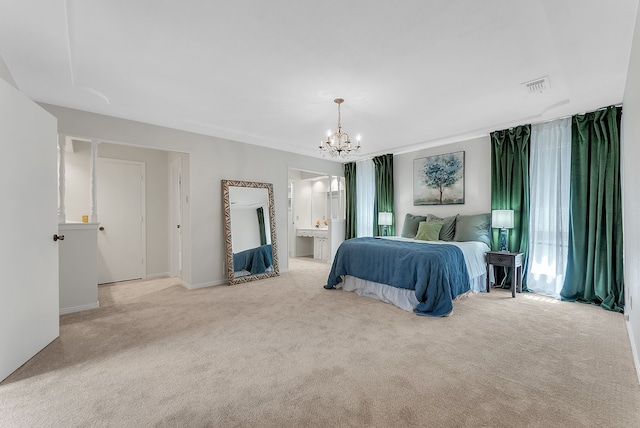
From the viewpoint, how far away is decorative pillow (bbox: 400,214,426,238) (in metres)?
5.26

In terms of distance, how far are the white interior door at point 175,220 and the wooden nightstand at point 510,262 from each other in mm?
5000

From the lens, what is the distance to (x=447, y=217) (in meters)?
5.06

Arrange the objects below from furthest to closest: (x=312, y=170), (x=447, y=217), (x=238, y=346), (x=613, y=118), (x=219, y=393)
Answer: (x=312, y=170) < (x=447, y=217) < (x=613, y=118) < (x=238, y=346) < (x=219, y=393)

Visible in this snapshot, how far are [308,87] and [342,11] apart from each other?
1141mm

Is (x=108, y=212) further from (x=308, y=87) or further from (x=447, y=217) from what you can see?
(x=447, y=217)

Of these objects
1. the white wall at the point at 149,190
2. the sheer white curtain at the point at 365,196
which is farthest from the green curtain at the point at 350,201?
the white wall at the point at 149,190

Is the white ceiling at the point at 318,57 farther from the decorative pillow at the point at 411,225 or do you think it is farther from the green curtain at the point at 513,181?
the decorative pillow at the point at 411,225

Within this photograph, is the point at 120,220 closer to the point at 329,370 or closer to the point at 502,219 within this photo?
the point at 329,370

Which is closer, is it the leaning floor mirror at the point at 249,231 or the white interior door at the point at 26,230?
the white interior door at the point at 26,230

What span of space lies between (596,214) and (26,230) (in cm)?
579

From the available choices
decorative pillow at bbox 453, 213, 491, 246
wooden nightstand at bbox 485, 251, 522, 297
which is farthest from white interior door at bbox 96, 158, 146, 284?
wooden nightstand at bbox 485, 251, 522, 297

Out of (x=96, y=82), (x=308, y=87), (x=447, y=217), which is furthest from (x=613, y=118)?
(x=96, y=82)

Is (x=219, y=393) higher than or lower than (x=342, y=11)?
lower

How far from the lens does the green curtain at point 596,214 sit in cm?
332
